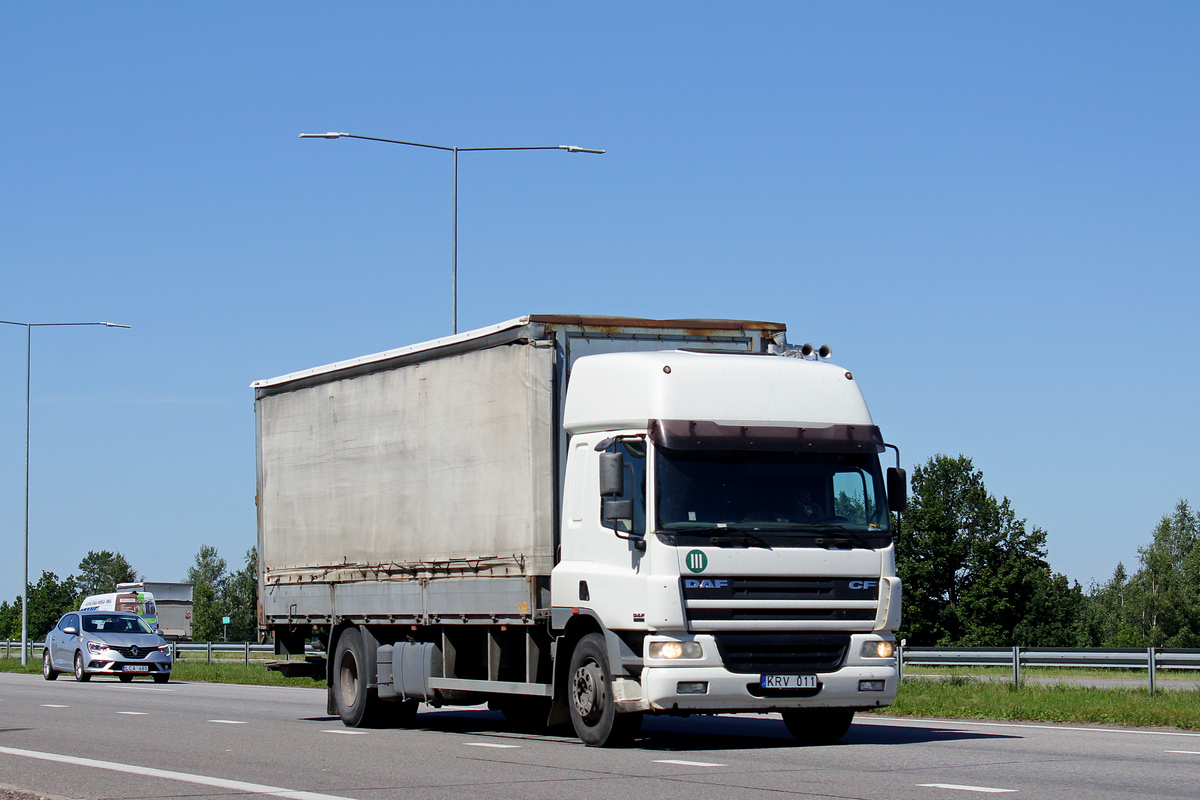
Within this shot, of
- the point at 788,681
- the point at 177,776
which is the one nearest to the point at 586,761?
the point at 788,681

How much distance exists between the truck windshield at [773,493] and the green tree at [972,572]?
72282mm

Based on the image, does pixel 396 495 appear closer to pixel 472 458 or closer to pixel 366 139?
pixel 472 458

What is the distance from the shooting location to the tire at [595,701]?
44.9 feet

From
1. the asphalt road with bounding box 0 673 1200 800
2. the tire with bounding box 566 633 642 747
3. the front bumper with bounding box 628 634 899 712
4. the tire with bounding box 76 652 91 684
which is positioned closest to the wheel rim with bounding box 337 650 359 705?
the asphalt road with bounding box 0 673 1200 800

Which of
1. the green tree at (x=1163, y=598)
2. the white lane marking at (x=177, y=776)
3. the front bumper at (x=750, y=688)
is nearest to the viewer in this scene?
the white lane marking at (x=177, y=776)

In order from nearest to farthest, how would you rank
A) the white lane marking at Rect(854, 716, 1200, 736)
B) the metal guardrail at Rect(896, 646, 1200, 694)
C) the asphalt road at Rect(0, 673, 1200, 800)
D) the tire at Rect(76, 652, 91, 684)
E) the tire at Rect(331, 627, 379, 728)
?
the asphalt road at Rect(0, 673, 1200, 800), the white lane marking at Rect(854, 716, 1200, 736), the tire at Rect(331, 627, 379, 728), the metal guardrail at Rect(896, 646, 1200, 694), the tire at Rect(76, 652, 91, 684)

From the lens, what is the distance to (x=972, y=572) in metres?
88.6

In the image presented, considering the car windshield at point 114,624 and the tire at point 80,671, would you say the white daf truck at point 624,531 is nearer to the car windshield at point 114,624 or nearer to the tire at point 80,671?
the tire at point 80,671

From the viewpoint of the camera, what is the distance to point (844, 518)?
13.8 meters

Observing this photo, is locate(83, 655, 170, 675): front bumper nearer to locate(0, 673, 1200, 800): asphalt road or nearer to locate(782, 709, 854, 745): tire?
locate(0, 673, 1200, 800): asphalt road

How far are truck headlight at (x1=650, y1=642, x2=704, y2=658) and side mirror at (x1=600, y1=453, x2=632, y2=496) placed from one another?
130cm

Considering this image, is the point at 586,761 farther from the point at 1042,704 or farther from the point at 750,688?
the point at 1042,704

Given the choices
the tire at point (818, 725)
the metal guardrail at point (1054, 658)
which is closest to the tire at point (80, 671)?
the metal guardrail at point (1054, 658)

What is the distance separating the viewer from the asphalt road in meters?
10.8
